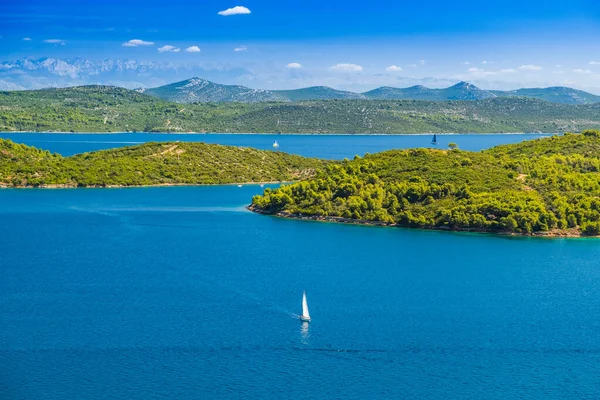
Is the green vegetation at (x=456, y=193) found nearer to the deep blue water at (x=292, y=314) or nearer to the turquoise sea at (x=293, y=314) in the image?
the turquoise sea at (x=293, y=314)

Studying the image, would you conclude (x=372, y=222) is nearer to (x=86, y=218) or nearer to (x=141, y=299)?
(x=86, y=218)

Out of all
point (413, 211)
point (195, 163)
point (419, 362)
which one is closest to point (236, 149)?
point (195, 163)

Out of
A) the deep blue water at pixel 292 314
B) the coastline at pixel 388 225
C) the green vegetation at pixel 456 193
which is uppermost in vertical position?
the green vegetation at pixel 456 193

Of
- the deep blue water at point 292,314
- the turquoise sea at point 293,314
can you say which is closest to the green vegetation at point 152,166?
the deep blue water at point 292,314

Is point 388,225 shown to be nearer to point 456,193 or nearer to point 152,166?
point 456,193

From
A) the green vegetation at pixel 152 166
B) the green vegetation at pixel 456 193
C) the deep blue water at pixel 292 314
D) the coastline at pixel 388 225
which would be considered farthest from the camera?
the green vegetation at pixel 152 166

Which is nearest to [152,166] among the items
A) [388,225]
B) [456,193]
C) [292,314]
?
[388,225]

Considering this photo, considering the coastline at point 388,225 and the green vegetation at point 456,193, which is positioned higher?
Answer: the green vegetation at point 456,193
